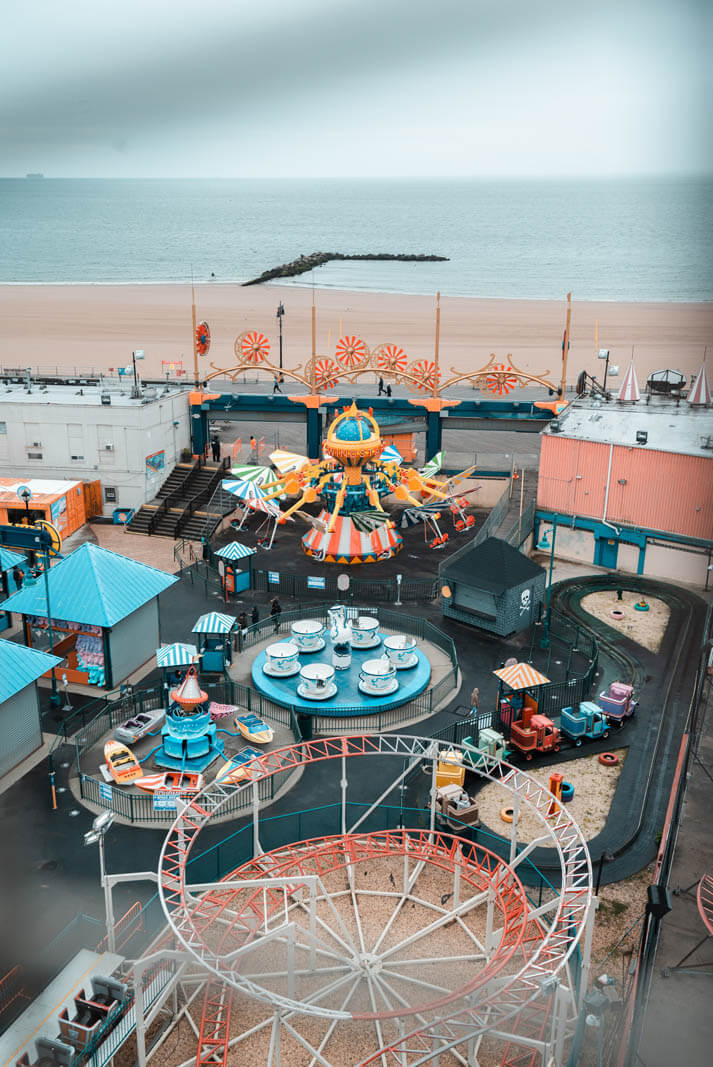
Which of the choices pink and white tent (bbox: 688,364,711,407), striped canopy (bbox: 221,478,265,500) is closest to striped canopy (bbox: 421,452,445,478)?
striped canopy (bbox: 221,478,265,500)

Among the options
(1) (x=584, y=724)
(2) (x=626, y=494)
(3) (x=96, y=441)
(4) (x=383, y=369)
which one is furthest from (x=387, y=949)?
(3) (x=96, y=441)

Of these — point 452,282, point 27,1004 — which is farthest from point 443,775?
point 452,282

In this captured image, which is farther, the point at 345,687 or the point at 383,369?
the point at 383,369

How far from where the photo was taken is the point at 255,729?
1048 inches

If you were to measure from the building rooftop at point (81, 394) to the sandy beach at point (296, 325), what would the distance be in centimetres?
2637

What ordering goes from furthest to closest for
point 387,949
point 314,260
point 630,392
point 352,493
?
Result: 1. point 314,260
2. point 630,392
3. point 352,493
4. point 387,949

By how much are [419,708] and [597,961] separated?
11135 millimetres

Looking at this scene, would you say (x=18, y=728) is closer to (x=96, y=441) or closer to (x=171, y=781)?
(x=171, y=781)

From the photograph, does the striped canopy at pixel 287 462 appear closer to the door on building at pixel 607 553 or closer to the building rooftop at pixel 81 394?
the building rooftop at pixel 81 394

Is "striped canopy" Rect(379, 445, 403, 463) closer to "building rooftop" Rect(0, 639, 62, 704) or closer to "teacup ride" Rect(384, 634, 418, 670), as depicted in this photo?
"teacup ride" Rect(384, 634, 418, 670)

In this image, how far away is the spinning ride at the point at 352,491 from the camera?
40750mm

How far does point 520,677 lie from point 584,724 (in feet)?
7.81

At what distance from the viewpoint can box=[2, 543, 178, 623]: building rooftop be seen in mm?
28938

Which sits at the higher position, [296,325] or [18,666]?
[296,325]
